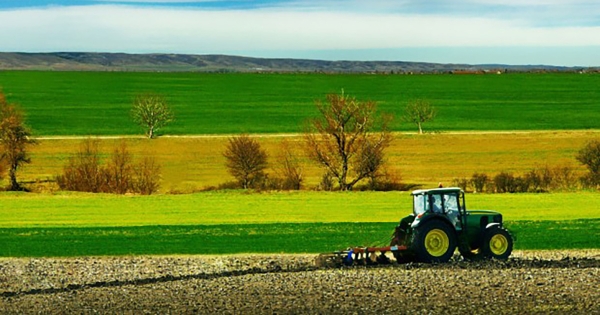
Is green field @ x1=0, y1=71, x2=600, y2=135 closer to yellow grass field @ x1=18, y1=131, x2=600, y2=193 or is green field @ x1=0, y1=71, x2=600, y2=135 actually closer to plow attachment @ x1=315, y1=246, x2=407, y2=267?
yellow grass field @ x1=18, y1=131, x2=600, y2=193

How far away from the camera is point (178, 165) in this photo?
281 feet

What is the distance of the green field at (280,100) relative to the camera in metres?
115

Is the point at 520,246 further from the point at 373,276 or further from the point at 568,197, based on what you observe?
the point at 568,197

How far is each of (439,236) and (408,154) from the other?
67.2 meters

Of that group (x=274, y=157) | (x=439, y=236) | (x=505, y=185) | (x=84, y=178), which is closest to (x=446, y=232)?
(x=439, y=236)

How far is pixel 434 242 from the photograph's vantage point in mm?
22250

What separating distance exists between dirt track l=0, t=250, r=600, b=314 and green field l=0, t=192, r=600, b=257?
361 cm

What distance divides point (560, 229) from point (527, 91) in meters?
135

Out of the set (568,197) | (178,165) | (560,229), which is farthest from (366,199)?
(178,165)

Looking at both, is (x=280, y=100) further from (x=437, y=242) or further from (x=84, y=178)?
(x=437, y=242)

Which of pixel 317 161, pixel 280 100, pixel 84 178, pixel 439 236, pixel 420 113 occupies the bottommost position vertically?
pixel 84 178

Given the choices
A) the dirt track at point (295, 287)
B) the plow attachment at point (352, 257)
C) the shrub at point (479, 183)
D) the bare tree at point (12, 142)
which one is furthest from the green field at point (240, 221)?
Answer: the bare tree at point (12, 142)

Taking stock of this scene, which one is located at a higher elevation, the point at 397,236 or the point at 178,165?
the point at 397,236

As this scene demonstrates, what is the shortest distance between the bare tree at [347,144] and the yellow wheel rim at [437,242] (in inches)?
1639
